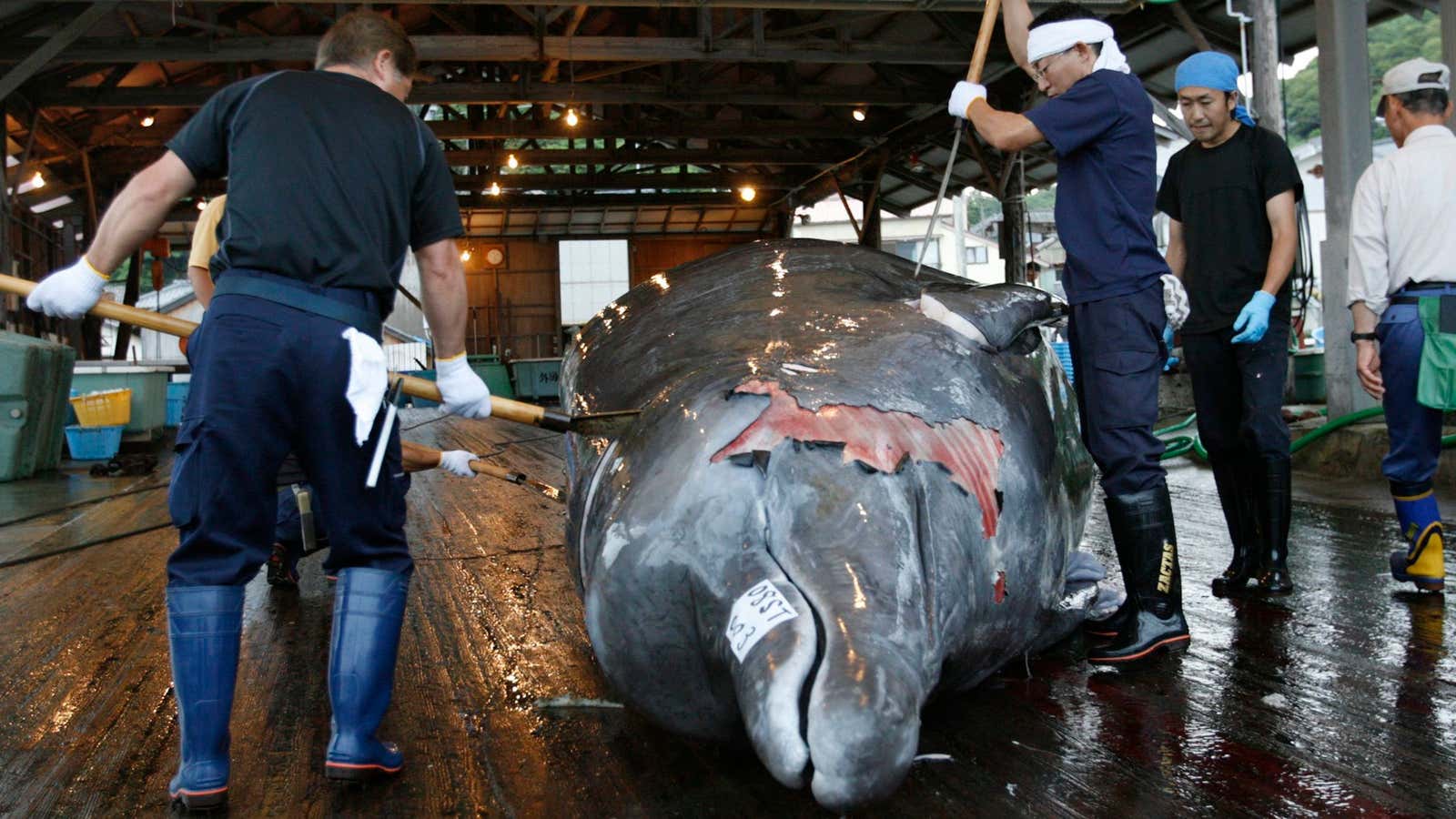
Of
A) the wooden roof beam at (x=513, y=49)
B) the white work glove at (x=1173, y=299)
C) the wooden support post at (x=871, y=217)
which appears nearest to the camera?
the white work glove at (x=1173, y=299)

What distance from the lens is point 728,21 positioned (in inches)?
564

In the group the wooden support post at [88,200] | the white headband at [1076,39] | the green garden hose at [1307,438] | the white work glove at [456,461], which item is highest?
the wooden support post at [88,200]

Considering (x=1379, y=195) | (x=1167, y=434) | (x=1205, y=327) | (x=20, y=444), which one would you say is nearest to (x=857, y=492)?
(x=1205, y=327)

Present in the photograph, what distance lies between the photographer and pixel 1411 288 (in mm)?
3689

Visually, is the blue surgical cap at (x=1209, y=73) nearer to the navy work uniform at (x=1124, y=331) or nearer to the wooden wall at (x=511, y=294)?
the navy work uniform at (x=1124, y=331)

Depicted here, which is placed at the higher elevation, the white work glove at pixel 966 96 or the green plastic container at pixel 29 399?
the white work glove at pixel 966 96

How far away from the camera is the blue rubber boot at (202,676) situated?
2182 mm

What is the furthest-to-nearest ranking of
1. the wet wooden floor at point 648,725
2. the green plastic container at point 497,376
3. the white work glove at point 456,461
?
the green plastic container at point 497,376
the white work glove at point 456,461
the wet wooden floor at point 648,725

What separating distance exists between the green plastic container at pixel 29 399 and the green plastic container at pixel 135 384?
70.3 inches

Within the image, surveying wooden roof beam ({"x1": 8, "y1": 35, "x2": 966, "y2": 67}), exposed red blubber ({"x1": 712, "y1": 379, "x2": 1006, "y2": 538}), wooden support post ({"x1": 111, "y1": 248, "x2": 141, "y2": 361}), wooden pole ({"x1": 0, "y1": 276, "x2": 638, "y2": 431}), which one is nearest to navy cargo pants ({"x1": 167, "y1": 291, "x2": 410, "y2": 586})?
wooden pole ({"x1": 0, "y1": 276, "x2": 638, "y2": 431})

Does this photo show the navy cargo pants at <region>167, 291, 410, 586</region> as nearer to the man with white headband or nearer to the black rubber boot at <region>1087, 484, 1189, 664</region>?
the man with white headband

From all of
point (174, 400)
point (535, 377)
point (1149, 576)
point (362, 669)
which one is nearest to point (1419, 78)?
point (1149, 576)

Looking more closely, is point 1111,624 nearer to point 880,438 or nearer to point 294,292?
point 880,438

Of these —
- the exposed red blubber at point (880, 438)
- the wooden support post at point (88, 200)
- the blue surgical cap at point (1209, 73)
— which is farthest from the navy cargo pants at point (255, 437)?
the wooden support post at point (88, 200)
